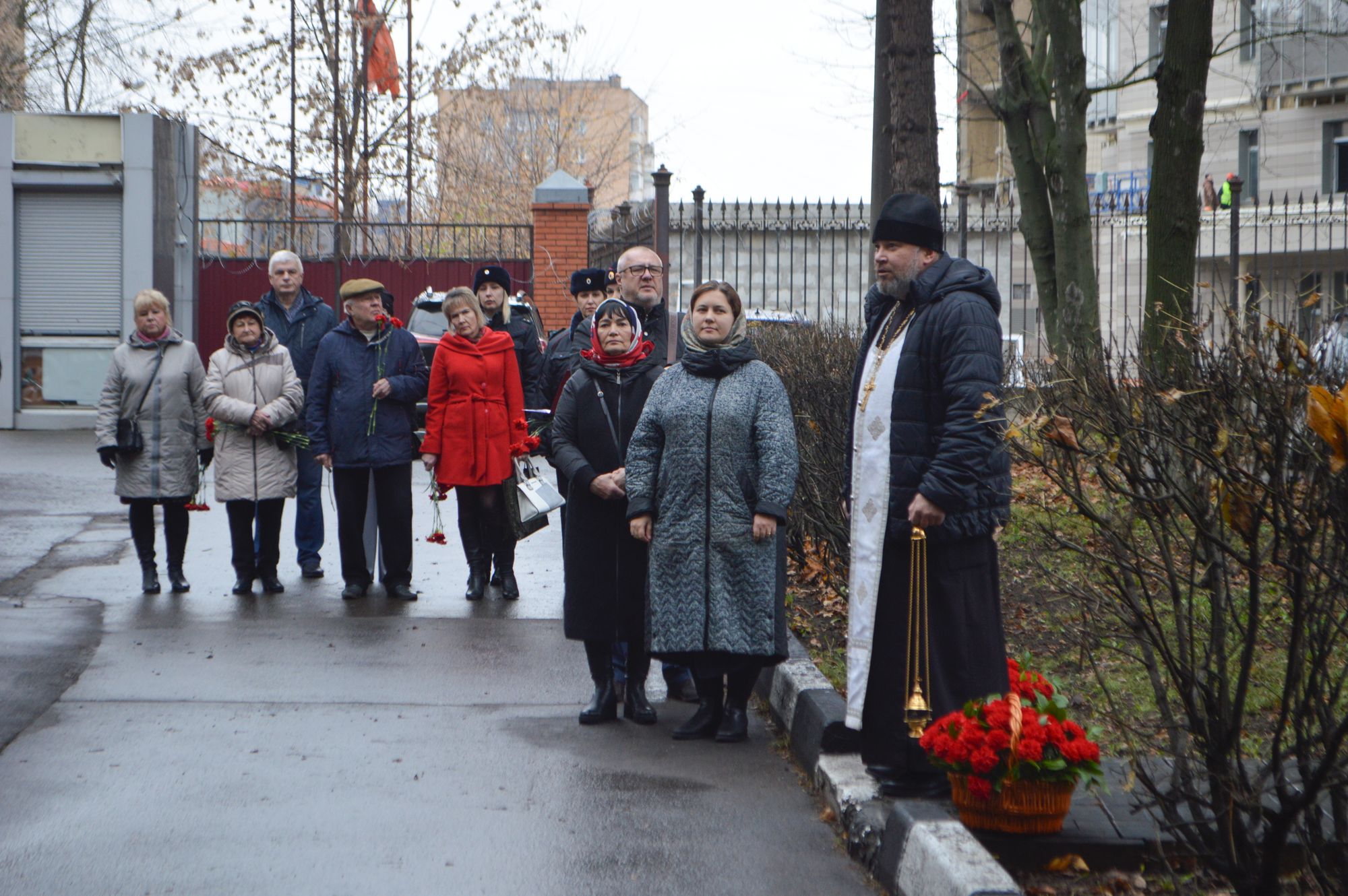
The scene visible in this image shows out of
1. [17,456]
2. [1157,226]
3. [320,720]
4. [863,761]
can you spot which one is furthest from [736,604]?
[17,456]

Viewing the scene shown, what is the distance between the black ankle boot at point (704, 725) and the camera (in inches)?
235

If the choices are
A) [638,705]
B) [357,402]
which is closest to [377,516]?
[357,402]

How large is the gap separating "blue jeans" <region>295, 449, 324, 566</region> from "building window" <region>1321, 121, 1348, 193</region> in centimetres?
3136

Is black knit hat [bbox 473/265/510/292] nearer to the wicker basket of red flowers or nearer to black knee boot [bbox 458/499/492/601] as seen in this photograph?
black knee boot [bbox 458/499/492/601]

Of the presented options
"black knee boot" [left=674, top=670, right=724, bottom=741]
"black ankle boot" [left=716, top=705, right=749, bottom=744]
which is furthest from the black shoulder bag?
"black ankle boot" [left=716, top=705, right=749, bottom=744]

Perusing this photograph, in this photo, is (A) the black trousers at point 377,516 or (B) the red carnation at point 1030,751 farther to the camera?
(A) the black trousers at point 377,516

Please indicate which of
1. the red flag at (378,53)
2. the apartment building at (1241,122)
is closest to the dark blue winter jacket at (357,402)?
the red flag at (378,53)

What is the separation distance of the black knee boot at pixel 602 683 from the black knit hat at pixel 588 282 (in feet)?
9.44

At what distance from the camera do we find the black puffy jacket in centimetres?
446

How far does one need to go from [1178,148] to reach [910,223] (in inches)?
272

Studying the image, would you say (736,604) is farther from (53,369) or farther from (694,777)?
(53,369)

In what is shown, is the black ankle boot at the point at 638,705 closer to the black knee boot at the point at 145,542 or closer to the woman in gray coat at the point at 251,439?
the woman in gray coat at the point at 251,439

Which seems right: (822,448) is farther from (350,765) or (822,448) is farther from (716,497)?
(350,765)

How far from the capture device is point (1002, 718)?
4172 millimetres
